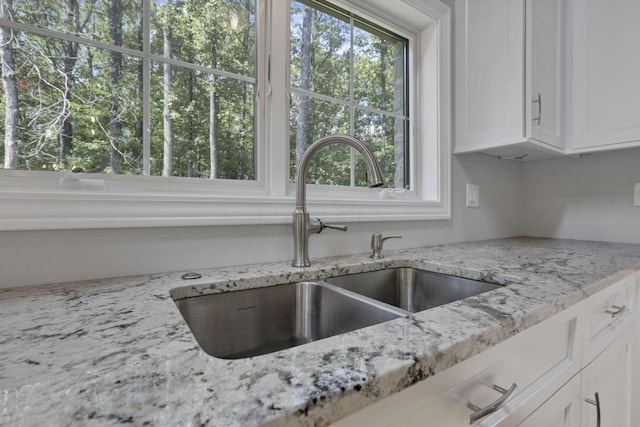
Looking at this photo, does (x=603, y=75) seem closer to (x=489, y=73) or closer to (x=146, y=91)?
(x=489, y=73)

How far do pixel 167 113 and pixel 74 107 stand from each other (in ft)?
0.72

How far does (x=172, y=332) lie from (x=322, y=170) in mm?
882

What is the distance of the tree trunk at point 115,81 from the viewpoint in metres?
0.81

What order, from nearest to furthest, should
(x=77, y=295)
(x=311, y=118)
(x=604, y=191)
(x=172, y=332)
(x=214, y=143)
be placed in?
(x=172, y=332), (x=77, y=295), (x=214, y=143), (x=311, y=118), (x=604, y=191)

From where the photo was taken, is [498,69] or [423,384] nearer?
[423,384]

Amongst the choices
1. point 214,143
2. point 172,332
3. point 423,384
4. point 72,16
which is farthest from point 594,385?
point 72,16

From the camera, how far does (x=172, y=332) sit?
0.42m

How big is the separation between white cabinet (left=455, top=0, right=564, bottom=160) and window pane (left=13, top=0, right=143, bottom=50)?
135 centimetres

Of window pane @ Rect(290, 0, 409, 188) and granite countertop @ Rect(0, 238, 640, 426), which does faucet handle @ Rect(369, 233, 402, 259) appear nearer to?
window pane @ Rect(290, 0, 409, 188)

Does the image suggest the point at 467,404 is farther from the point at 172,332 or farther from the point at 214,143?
the point at 214,143

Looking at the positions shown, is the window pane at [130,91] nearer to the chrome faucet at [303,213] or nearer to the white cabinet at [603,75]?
the chrome faucet at [303,213]

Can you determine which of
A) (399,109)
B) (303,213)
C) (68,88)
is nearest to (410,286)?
(303,213)

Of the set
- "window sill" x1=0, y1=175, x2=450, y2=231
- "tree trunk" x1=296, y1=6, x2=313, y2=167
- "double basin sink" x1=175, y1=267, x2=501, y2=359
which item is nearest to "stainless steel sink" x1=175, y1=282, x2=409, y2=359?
"double basin sink" x1=175, y1=267, x2=501, y2=359

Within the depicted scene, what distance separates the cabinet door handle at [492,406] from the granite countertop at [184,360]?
0.33ft
